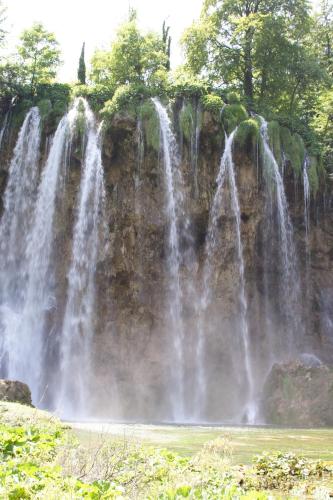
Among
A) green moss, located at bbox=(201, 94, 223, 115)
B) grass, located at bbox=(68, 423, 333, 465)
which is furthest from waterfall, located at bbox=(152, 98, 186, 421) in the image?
grass, located at bbox=(68, 423, 333, 465)

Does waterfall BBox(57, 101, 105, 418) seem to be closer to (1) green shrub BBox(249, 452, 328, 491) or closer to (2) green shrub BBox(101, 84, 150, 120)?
(2) green shrub BBox(101, 84, 150, 120)

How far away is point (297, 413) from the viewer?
671 inches

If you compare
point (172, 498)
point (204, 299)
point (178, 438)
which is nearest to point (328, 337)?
point (204, 299)

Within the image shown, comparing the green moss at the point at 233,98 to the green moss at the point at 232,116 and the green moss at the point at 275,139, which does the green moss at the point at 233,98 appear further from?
the green moss at the point at 275,139

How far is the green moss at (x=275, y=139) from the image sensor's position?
25938 mm

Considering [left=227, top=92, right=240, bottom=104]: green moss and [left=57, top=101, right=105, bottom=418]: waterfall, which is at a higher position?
[left=227, top=92, right=240, bottom=104]: green moss

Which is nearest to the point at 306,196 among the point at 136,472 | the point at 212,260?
the point at 212,260

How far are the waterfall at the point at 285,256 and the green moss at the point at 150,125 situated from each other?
16.9ft

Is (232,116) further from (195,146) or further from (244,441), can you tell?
(244,441)

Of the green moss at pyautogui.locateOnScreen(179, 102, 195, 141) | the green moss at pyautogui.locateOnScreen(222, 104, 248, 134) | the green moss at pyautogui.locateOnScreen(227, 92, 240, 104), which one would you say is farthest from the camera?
the green moss at pyautogui.locateOnScreen(227, 92, 240, 104)

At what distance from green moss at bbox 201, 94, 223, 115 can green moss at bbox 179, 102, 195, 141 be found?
701mm

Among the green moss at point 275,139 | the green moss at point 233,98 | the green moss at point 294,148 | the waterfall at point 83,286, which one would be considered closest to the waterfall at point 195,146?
the green moss at point 233,98

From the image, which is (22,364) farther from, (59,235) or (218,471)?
(218,471)

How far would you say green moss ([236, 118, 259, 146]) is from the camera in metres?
25.3
